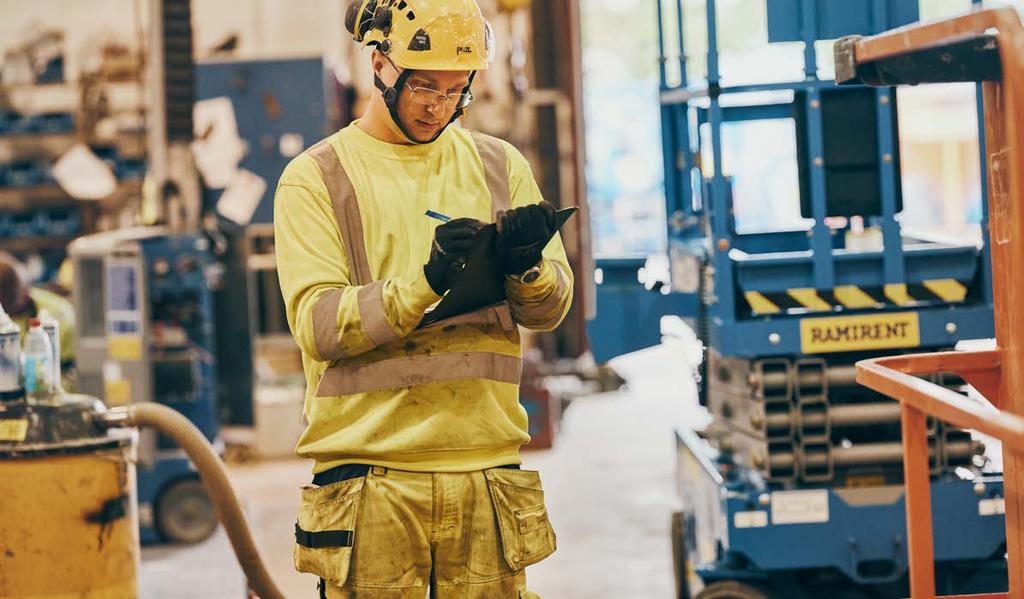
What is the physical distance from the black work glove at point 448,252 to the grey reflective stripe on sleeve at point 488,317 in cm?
21

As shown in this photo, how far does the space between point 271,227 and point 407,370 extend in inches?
346

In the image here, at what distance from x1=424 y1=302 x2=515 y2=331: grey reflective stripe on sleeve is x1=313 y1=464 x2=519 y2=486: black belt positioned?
359 millimetres

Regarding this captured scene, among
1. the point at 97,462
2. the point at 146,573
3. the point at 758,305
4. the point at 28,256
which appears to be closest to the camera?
the point at 97,462

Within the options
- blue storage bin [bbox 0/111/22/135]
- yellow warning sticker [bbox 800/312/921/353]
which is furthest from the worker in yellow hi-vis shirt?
blue storage bin [bbox 0/111/22/135]

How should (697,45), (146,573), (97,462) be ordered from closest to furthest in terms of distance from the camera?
(97,462)
(146,573)
(697,45)

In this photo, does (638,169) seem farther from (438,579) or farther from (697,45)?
(438,579)

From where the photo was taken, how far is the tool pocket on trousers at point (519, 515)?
3.35 meters

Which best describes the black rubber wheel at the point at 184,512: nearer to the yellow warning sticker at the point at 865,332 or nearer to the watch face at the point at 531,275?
the yellow warning sticker at the point at 865,332

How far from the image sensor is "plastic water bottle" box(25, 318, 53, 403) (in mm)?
4930

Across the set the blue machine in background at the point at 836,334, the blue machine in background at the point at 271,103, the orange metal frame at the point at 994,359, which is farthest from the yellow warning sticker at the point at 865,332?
the blue machine in background at the point at 271,103

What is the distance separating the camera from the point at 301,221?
329 centimetres

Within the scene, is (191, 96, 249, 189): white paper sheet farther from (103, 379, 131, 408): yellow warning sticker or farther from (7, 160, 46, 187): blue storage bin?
(103, 379, 131, 408): yellow warning sticker

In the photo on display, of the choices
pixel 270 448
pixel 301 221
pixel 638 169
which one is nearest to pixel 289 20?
pixel 270 448

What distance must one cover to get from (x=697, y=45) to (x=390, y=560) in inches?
705
